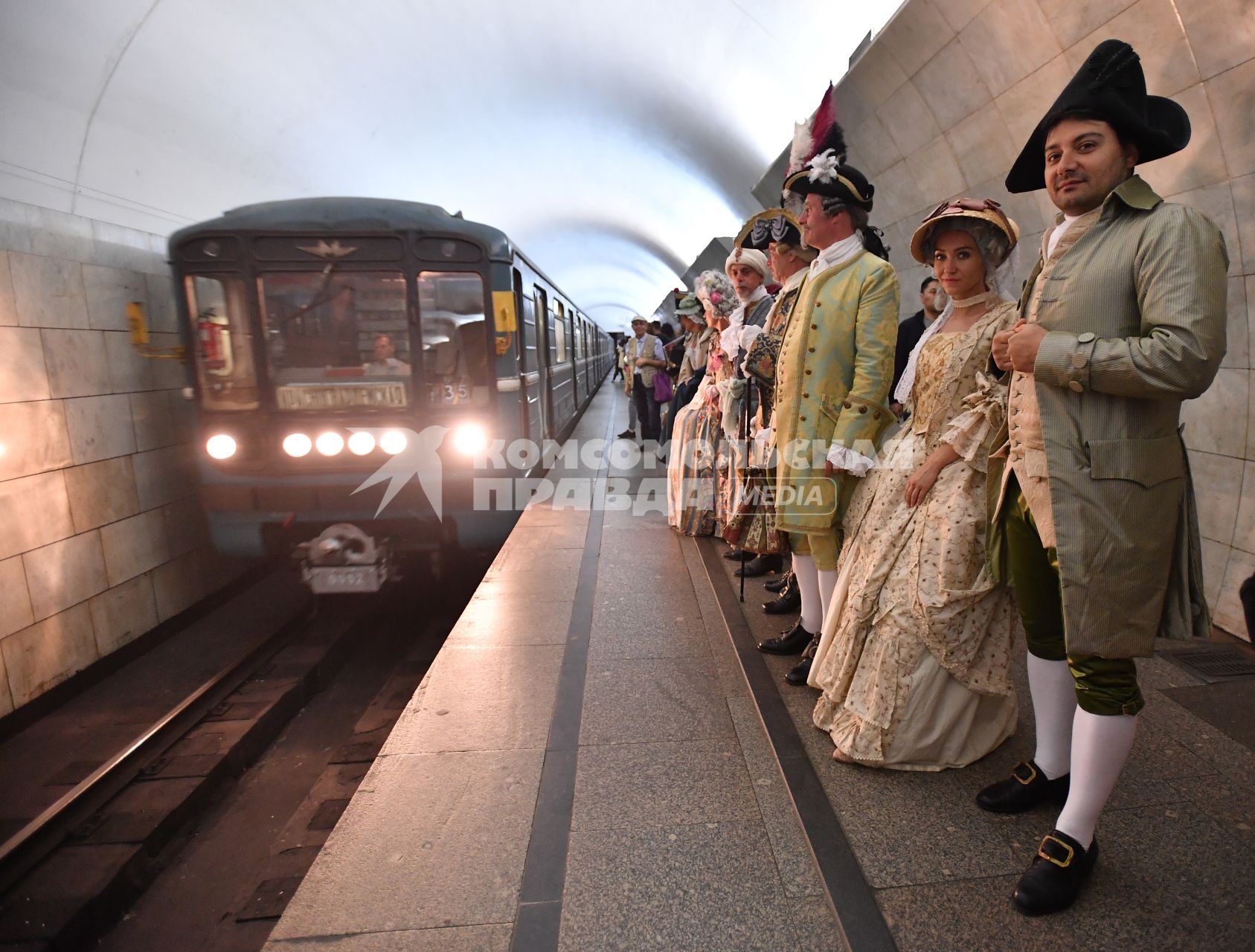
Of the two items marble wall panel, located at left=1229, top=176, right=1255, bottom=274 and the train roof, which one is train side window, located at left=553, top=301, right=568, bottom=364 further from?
marble wall panel, located at left=1229, top=176, right=1255, bottom=274

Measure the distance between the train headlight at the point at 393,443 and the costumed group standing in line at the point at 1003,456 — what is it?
258 cm

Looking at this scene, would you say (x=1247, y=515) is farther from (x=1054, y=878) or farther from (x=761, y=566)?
(x=1054, y=878)

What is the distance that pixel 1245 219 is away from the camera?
310 centimetres

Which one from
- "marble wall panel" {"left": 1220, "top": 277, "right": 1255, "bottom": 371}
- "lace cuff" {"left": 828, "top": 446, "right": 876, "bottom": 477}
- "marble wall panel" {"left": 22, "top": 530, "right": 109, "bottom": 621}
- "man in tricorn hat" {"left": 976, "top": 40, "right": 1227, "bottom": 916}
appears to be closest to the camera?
"man in tricorn hat" {"left": 976, "top": 40, "right": 1227, "bottom": 916}

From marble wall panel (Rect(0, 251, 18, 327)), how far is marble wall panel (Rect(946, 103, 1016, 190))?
6353 millimetres

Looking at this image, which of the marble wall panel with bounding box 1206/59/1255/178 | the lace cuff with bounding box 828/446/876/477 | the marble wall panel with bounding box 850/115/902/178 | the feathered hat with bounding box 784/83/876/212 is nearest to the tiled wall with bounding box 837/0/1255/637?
the marble wall panel with bounding box 1206/59/1255/178

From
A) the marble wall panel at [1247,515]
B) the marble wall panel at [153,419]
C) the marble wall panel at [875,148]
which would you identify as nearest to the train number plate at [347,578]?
the marble wall panel at [153,419]

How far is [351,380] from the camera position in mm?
4879

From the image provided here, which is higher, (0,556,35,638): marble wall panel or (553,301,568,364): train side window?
(553,301,568,364): train side window

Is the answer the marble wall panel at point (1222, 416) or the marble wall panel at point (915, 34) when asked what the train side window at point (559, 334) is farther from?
the marble wall panel at point (1222, 416)

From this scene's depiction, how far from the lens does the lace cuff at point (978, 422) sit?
216 centimetres

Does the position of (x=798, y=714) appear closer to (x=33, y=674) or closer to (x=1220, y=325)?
→ (x=1220, y=325)

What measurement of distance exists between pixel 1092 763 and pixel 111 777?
438 cm

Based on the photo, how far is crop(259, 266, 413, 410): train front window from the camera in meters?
4.77
